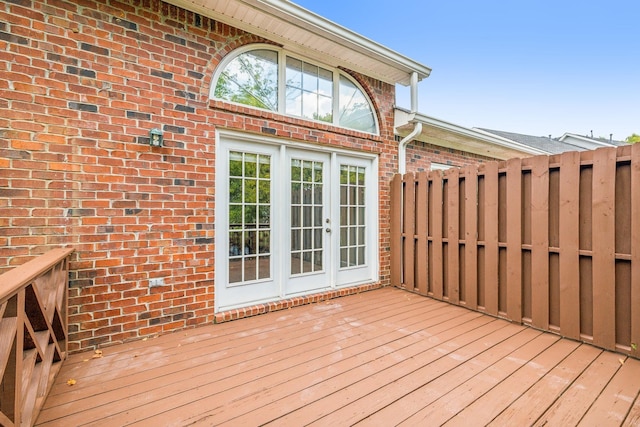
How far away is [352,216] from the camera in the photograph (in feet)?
14.2

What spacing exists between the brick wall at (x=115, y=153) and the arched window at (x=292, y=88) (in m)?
0.21

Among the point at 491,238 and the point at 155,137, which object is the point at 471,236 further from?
the point at 155,137

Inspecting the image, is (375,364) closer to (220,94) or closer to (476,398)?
(476,398)

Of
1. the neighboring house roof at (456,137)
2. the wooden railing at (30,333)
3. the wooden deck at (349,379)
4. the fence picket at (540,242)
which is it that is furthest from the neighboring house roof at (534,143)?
the wooden railing at (30,333)

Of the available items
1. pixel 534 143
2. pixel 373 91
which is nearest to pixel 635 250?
pixel 373 91

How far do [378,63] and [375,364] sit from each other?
3.84 meters

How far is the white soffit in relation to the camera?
9.61ft

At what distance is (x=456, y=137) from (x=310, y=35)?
321cm

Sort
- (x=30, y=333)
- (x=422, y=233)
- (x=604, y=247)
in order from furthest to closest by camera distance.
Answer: (x=422, y=233)
(x=604, y=247)
(x=30, y=333)

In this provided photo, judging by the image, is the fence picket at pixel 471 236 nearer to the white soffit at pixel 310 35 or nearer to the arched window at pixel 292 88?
the arched window at pixel 292 88

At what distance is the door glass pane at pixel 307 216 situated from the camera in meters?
3.74

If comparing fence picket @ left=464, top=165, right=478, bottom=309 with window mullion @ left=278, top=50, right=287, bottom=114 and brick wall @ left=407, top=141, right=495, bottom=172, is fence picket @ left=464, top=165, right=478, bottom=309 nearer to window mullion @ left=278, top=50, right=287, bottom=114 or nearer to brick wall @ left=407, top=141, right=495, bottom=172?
brick wall @ left=407, top=141, right=495, bottom=172

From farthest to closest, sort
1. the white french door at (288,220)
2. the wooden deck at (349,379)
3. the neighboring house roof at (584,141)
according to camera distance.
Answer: the neighboring house roof at (584,141), the white french door at (288,220), the wooden deck at (349,379)

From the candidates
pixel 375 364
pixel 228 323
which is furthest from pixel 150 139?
pixel 375 364
